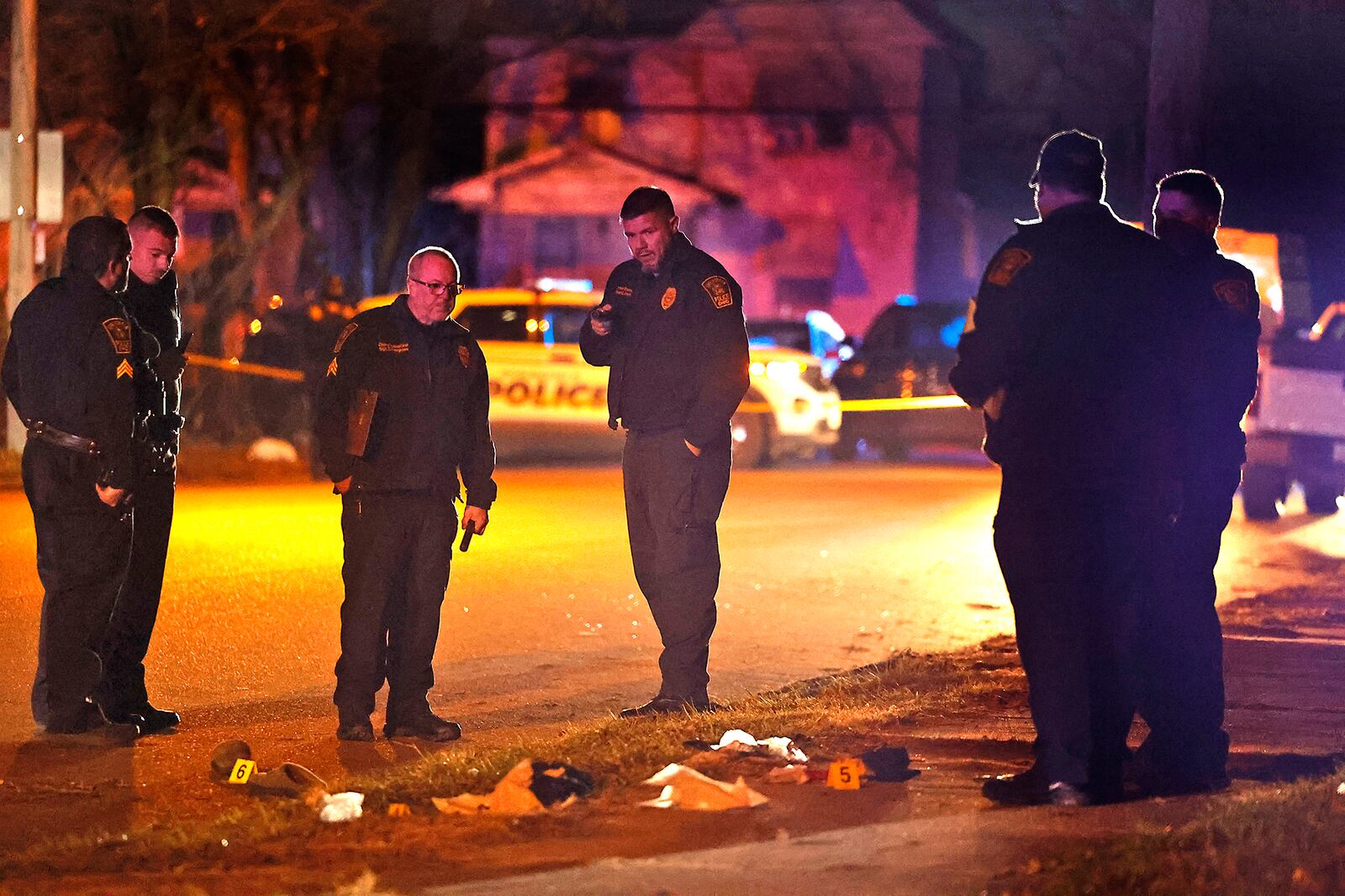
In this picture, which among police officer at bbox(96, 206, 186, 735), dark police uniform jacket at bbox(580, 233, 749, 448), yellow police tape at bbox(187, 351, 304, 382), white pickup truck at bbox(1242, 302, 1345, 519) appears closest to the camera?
police officer at bbox(96, 206, 186, 735)

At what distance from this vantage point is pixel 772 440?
19719 millimetres

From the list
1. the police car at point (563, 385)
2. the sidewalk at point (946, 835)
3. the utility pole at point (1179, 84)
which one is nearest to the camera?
the sidewalk at point (946, 835)

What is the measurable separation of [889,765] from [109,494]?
9.40 feet

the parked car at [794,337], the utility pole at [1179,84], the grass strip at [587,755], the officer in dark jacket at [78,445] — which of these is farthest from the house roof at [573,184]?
the officer in dark jacket at [78,445]

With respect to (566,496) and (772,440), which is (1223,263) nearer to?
(566,496)

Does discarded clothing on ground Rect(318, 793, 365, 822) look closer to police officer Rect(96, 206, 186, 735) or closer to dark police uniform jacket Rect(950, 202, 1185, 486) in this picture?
police officer Rect(96, 206, 186, 735)

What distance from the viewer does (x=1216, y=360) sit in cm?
605

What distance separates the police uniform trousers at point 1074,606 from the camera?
227 inches

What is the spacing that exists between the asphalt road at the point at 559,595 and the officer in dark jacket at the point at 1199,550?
250cm

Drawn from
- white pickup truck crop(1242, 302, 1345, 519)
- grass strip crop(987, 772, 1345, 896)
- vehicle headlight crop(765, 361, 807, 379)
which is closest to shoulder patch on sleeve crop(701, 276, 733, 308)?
grass strip crop(987, 772, 1345, 896)

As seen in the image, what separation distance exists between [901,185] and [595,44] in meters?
7.72

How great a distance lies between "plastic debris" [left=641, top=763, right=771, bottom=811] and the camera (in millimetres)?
5691

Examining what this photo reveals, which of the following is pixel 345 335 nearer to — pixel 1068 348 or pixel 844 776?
pixel 844 776

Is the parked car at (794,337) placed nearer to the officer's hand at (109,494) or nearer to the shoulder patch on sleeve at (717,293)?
the shoulder patch on sleeve at (717,293)
